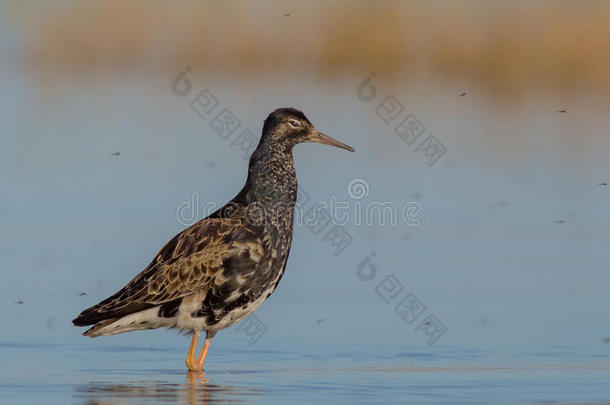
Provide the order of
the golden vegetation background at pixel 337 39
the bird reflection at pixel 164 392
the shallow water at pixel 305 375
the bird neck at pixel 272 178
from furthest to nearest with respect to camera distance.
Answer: the golden vegetation background at pixel 337 39, the bird neck at pixel 272 178, the shallow water at pixel 305 375, the bird reflection at pixel 164 392

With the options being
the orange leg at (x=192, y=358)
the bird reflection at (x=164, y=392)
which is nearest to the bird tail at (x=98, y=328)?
the orange leg at (x=192, y=358)

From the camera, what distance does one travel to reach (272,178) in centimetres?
1282

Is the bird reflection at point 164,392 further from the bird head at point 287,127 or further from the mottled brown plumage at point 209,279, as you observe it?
the bird head at point 287,127

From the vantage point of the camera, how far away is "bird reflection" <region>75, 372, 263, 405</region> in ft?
34.9

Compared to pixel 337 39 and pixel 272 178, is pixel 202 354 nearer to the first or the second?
pixel 272 178

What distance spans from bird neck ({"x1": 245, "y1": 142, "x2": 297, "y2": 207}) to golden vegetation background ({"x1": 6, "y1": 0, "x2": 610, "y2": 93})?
17132 millimetres

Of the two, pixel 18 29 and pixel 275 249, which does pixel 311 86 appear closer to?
pixel 18 29

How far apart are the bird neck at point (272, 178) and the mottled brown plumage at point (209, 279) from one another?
0.06 metres

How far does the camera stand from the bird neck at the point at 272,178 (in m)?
12.7

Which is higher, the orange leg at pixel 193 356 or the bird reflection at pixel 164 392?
the orange leg at pixel 193 356

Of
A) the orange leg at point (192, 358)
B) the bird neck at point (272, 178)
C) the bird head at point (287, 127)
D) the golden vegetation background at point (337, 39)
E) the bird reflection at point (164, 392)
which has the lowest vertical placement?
the bird reflection at point (164, 392)

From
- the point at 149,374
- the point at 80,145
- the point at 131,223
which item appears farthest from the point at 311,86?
the point at 149,374

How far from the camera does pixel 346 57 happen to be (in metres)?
31.5

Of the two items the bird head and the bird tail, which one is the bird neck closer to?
the bird head
